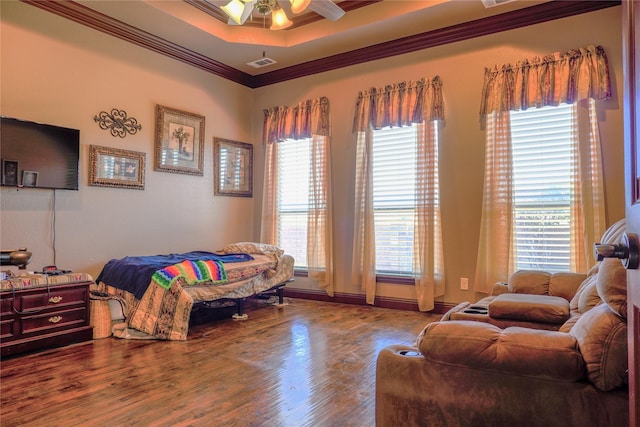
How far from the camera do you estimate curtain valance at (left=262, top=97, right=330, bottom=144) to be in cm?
518

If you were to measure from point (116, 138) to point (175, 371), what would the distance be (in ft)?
8.91

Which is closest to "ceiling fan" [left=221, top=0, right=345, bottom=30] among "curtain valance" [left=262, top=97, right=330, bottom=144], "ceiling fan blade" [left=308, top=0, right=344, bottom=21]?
"ceiling fan blade" [left=308, top=0, right=344, bottom=21]

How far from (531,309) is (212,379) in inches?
77.4

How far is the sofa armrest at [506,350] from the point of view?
127 centimetres

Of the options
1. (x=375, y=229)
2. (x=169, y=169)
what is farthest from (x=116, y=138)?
(x=375, y=229)

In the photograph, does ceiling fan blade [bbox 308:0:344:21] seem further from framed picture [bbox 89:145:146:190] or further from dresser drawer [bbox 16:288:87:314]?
dresser drawer [bbox 16:288:87:314]

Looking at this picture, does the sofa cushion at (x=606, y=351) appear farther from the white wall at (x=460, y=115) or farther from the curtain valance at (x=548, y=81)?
the curtain valance at (x=548, y=81)

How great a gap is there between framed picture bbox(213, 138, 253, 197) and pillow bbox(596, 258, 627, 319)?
15.5ft

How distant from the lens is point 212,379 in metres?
2.56

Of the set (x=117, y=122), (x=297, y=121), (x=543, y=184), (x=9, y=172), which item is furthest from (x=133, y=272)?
(x=543, y=184)

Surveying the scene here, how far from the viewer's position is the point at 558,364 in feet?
4.15

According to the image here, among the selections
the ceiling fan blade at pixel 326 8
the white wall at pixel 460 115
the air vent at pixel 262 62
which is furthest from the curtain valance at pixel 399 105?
the ceiling fan blade at pixel 326 8

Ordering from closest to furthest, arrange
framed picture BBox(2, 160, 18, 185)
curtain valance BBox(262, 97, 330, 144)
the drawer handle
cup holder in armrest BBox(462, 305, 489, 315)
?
cup holder in armrest BBox(462, 305, 489, 315) → the drawer handle → framed picture BBox(2, 160, 18, 185) → curtain valance BBox(262, 97, 330, 144)

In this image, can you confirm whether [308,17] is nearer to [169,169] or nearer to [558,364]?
[169,169]
